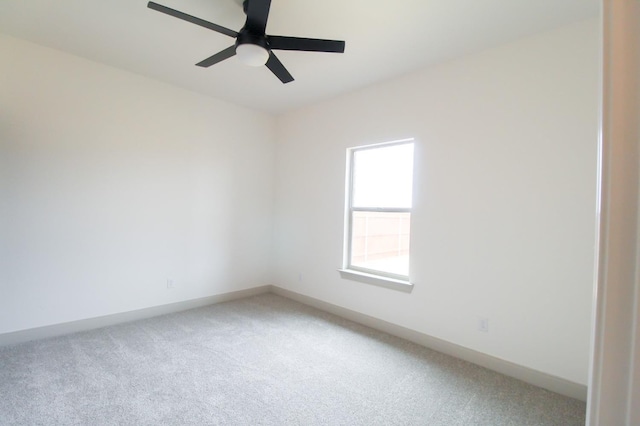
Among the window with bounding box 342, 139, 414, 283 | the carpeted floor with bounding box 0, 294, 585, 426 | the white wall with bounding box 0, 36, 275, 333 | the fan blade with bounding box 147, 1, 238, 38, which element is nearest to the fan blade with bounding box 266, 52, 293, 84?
the fan blade with bounding box 147, 1, 238, 38

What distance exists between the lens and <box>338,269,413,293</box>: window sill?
3.14 m

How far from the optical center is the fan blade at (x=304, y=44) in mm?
2025

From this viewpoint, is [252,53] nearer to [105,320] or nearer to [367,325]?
[367,325]

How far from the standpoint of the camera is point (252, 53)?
2115 millimetres

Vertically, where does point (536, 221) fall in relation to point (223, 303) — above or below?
above

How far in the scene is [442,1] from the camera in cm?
209

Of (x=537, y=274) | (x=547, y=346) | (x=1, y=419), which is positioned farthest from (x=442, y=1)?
(x=1, y=419)

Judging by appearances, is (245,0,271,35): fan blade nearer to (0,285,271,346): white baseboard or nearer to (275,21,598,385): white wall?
(275,21,598,385): white wall

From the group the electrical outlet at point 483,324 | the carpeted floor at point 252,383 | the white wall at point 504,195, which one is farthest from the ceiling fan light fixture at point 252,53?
the electrical outlet at point 483,324

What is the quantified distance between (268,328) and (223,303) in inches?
44.5

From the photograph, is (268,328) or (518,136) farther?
(268,328)

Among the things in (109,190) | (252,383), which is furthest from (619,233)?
(109,190)

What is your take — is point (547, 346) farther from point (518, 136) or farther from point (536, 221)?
point (518, 136)

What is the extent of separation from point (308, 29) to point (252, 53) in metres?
0.62
